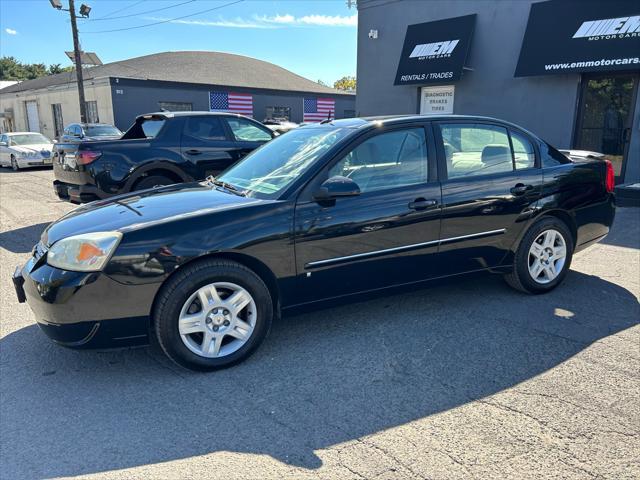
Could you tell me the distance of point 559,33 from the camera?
10617 millimetres

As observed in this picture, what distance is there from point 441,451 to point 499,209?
2366 millimetres

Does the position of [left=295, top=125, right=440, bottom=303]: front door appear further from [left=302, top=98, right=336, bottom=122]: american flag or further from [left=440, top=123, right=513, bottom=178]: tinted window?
[left=302, top=98, right=336, bottom=122]: american flag

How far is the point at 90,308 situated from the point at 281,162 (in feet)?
5.91

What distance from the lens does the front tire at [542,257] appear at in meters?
4.50

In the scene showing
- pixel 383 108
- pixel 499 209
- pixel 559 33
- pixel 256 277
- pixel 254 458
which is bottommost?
pixel 254 458

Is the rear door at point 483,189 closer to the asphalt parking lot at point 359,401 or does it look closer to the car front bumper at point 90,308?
the asphalt parking lot at point 359,401

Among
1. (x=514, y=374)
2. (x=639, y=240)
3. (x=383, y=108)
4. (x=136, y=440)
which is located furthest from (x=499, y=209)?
(x=383, y=108)

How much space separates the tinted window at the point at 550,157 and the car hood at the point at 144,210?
2782 mm

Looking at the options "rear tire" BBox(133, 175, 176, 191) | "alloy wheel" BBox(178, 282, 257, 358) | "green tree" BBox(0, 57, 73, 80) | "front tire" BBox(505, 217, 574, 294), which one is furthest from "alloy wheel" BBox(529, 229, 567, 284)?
"green tree" BBox(0, 57, 73, 80)

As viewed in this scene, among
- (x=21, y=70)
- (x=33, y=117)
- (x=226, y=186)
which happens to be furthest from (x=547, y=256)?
(x=21, y=70)

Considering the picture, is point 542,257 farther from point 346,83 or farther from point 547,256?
point 346,83

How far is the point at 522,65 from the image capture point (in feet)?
36.8

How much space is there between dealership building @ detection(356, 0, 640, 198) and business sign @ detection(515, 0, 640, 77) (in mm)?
20

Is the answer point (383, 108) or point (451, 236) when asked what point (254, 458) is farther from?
point (383, 108)
